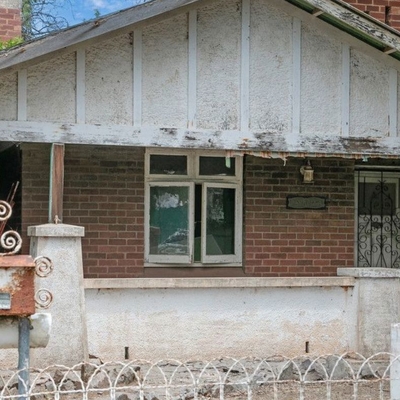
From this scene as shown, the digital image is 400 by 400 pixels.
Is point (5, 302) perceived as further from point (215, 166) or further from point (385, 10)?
point (385, 10)

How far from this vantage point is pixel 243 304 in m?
10.9

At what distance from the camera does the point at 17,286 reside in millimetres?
6020

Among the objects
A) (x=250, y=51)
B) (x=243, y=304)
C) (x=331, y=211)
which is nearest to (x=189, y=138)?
(x=250, y=51)

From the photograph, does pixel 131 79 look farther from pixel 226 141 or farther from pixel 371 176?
pixel 371 176

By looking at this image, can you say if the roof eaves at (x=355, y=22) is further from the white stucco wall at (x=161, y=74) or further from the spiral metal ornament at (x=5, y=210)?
the spiral metal ornament at (x=5, y=210)

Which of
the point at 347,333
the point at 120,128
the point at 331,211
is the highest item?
the point at 120,128

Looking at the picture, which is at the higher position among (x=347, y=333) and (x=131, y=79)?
(x=131, y=79)

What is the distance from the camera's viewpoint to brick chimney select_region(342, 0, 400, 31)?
41.6ft

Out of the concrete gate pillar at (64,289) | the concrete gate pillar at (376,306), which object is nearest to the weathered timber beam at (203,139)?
the concrete gate pillar at (64,289)

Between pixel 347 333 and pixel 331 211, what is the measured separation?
1.70 meters

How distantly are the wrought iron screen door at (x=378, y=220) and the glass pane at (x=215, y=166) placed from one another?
74.9 inches

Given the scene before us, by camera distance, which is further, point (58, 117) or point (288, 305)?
point (288, 305)

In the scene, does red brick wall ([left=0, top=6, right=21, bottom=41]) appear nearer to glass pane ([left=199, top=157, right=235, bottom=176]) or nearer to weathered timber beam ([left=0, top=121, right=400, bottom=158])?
glass pane ([left=199, top=157, right=235, bottom=176])

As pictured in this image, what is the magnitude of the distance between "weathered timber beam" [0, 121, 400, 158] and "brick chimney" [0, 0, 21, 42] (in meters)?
4.89
